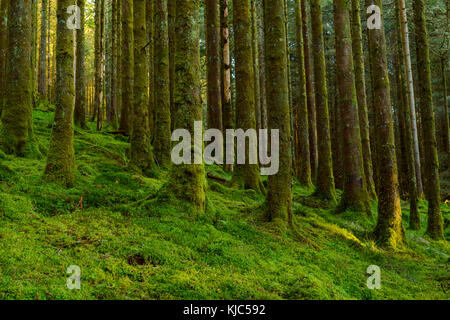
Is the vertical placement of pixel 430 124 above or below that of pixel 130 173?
above

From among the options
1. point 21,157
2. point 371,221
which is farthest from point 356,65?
point 21,157

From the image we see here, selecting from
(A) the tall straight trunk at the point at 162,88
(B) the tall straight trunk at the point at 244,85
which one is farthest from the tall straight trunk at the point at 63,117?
(B) the tall straight trunk at the point at 244,85

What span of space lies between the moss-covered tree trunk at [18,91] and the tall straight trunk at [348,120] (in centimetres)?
883

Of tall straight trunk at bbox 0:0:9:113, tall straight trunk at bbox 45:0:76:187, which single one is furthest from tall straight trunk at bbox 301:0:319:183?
tall straight trunk at bbox 0:0:9:113

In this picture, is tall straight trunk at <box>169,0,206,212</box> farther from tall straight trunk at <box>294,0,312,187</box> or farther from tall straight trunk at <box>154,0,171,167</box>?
tall straight trunk at <box>294,0,312,187</box>

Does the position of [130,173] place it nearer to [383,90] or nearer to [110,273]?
[110,273]

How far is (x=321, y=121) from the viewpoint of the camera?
12344 mm

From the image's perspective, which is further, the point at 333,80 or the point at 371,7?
the point at 333,80

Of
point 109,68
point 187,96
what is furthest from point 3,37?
point 109,68

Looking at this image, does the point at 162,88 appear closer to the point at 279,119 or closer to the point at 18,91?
the point at 18,91

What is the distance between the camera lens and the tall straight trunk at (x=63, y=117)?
620 centimetres

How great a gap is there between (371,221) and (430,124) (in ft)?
10.9

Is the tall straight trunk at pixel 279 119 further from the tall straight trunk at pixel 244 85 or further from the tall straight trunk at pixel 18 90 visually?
the tall straight trunk at pixel 18 90
